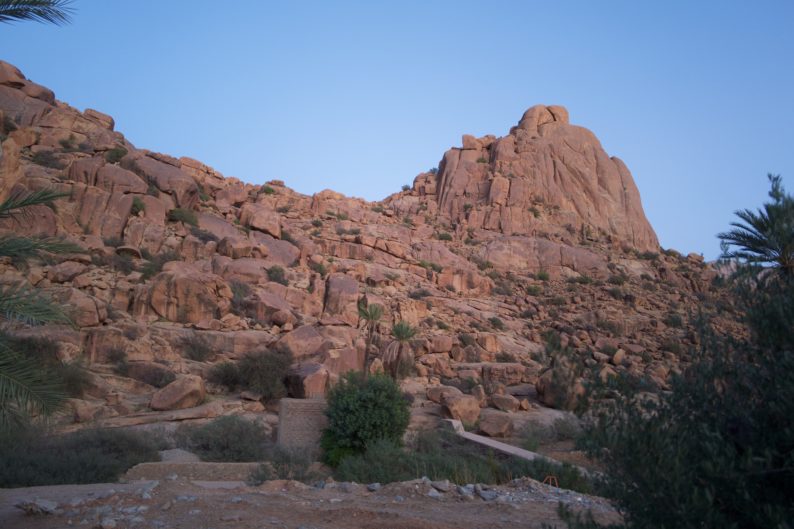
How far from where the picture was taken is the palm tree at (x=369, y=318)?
26.6m

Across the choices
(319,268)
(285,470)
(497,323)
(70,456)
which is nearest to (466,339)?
(497,323)

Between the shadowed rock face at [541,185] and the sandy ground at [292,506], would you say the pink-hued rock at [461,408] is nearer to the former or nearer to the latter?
the sandy ground at [292,506]

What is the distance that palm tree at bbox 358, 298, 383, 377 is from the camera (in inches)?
1046

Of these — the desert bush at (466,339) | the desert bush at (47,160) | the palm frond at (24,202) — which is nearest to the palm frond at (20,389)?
the palm frond at (24,202)

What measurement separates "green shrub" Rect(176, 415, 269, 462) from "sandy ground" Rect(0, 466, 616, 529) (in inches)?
214

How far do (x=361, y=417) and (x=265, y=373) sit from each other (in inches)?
295

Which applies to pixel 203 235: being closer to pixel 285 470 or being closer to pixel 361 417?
pixel 361 417

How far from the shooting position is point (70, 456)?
1234 cm

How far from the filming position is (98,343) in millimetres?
22281

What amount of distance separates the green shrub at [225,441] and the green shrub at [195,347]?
7843 millimetres

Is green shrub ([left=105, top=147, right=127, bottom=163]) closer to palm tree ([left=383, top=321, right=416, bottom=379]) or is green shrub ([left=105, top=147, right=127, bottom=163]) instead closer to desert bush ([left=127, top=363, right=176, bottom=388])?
desert bush ([left=127, top=363, right=176, bottom=388])

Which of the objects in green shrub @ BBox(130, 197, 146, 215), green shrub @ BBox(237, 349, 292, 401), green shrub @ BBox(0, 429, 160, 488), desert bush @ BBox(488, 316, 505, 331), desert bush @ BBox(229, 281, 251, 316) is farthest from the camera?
desert bush @ BBox(488, 316, 505, 331)

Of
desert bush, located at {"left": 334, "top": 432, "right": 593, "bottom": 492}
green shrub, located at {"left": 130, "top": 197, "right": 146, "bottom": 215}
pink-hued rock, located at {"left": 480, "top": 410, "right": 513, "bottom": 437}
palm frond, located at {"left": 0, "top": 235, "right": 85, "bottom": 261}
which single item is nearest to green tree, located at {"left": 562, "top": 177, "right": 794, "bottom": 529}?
palm frond, located at {"left": 0, "top": 235, "right": 85, "bottom": 261}

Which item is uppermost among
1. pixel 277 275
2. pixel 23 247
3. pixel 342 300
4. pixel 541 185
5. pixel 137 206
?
pixel 541 185
